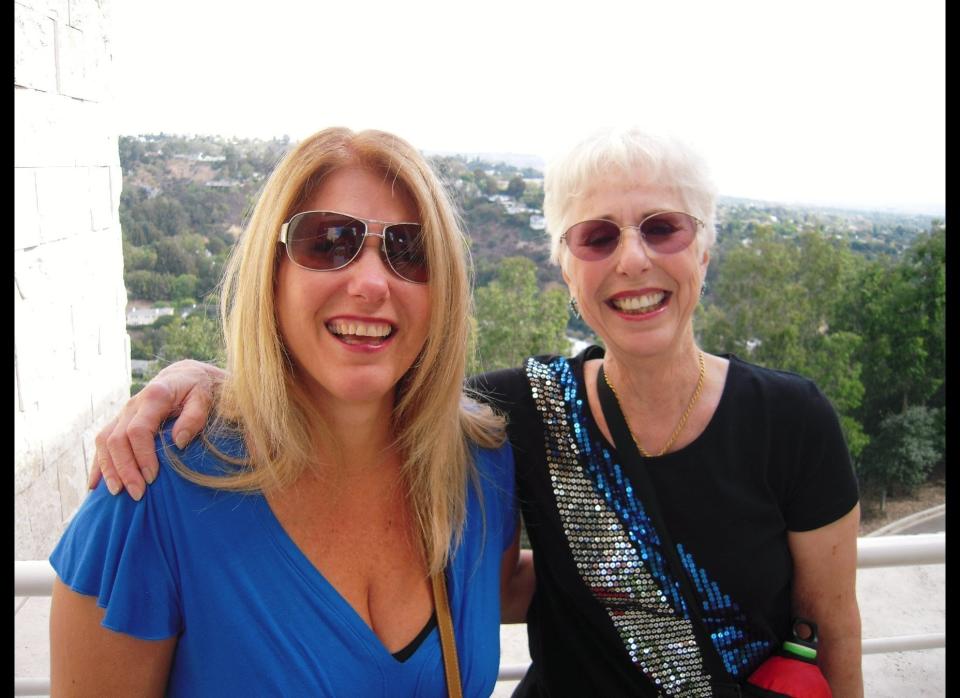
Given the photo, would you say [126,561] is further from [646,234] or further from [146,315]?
[146,315]

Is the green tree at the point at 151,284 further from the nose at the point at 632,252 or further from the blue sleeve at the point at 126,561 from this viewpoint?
the nose at the point at 632,252

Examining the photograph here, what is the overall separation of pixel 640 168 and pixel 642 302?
10.7 inches

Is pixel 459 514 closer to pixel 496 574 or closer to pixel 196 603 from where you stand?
pixel 496 574

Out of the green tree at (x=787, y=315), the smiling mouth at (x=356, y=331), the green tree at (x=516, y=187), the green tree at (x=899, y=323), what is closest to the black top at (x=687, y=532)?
the smiling mouth at (x=356, y=331)

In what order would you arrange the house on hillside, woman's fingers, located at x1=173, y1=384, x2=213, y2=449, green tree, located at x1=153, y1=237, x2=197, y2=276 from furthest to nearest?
the house on hillside < green tree, located at x1=153, y1=237, x2=197, y2=276 < woman's fingers, located at x1=173, y1=384, x2=213, y2=449

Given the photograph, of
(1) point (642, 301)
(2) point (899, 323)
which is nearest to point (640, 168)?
(1) point (642, 301)

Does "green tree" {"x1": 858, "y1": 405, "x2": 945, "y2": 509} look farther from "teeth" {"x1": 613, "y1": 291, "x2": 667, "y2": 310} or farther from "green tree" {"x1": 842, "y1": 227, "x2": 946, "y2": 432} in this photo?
"teeth" {"x1": 613, "y1": 291, "x2": 667, "y2": 310}

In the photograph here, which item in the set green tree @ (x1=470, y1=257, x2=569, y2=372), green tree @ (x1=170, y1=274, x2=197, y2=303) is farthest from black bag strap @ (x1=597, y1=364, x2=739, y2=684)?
green tree @ (x1=470, y1=257, x2=569, y2=372)

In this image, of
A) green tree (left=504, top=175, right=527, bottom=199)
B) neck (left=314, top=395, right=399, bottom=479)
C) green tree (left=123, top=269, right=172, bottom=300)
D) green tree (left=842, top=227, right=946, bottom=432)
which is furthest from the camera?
green tree (left=842, top=227, right=946, bottom=432)

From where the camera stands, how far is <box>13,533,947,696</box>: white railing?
51.8 inches

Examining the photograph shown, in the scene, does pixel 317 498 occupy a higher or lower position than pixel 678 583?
higher

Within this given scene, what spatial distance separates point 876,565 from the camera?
1.55m

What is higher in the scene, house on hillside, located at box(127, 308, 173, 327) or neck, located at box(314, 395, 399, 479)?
neck, located at box(314, 395, 399, 479)

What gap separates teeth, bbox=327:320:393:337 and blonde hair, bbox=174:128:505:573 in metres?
0.10
